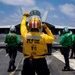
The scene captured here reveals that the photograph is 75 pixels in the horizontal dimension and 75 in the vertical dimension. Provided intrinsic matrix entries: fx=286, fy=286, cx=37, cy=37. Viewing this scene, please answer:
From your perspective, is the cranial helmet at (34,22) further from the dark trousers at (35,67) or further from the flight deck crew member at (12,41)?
the flight deck crew member at (12,41)

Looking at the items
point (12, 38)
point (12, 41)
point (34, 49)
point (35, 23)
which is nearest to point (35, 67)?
point (34, 49)

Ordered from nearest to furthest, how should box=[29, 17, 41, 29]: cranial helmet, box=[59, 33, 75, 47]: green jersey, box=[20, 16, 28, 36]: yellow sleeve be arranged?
1. box=[29, 17, 41, 29]: cranial helmet
2. box=[20, 16, 28, 36]: yellow sleeve
3. box=[59, 33, 75, 47]: green jersey

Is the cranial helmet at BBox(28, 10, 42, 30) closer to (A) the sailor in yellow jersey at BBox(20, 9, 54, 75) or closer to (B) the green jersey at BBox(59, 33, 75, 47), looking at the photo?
(A) the sailor in yellow jersey at BBox(20, 9, 54, 75)

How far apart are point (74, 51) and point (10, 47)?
812 centimetres

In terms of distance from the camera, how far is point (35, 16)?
648 centimetres

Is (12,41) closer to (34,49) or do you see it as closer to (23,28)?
(23,28)

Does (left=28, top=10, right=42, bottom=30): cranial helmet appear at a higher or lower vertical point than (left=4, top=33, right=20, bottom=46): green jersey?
higher

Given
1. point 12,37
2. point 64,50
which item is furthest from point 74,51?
point 12,37

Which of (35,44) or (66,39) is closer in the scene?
(35,44)

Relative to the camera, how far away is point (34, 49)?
6.25 m

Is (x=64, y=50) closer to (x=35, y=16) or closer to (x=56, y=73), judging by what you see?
(x=56, y=73)

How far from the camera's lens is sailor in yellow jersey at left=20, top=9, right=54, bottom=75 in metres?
6.20

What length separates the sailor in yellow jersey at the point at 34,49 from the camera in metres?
6.20

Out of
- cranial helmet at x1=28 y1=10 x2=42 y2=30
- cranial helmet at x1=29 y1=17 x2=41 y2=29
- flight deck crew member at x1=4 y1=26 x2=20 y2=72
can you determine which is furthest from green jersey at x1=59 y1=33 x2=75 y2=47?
cranial helmet at x1=29 y1=17 x2=41 y2=29
